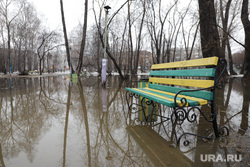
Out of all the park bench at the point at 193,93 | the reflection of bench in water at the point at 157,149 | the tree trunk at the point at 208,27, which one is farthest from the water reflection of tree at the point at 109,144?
the tree trunk at the point at 208,27

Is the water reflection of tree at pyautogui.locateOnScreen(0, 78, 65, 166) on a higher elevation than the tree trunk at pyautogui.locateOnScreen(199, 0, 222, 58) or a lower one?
lower

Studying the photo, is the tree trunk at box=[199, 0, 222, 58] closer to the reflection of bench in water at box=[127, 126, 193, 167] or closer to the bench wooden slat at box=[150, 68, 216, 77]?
the bench wooden slat at box=[150, 68, 216, 77]

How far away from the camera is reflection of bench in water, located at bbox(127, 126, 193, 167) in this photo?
1.79 m

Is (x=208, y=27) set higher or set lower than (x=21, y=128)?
higher

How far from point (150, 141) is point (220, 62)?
152cm

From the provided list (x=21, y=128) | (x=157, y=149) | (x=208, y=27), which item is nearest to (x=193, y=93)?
(x=157, y=149)

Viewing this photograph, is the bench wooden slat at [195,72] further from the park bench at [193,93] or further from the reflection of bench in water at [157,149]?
the reflection of bench in water at [157,149]

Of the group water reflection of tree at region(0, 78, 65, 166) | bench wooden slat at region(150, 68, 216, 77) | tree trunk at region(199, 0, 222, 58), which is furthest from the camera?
tree trunk at region(199, 0, 222, 58)

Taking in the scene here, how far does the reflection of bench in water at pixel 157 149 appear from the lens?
179cm

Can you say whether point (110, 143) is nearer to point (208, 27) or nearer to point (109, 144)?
point (109, 144)

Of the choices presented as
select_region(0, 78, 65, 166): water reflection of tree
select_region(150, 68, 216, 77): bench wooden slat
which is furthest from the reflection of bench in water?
select_region(0, 78, 65, 166): water reflection of tree

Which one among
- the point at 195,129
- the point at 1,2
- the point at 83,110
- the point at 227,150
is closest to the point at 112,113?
the point at 83,110

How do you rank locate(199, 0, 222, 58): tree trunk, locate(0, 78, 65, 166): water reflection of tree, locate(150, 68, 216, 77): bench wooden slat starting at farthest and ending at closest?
locate(199, 0, 222, 58): tree trunk, locate(150, 68, 216, 77): bench wooden slat, locate(0, 78, 65, 166): water reflection of tree

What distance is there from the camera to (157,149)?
2.07 meters
